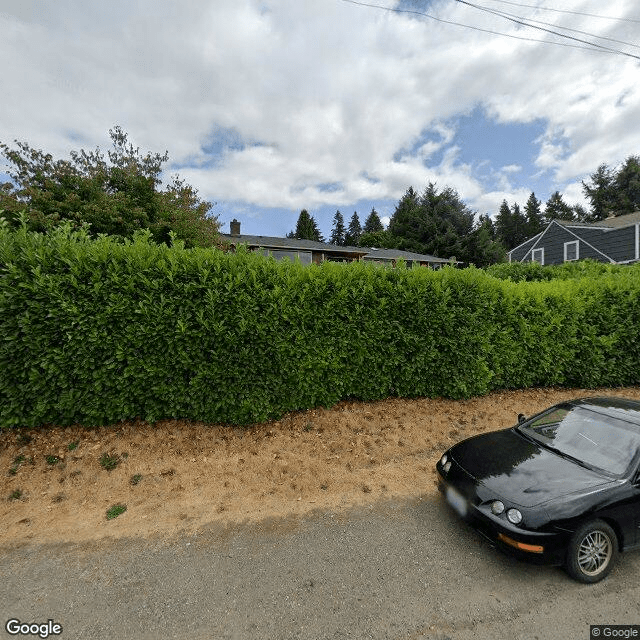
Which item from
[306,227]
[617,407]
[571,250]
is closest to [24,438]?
[617,407]

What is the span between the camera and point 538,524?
2445mm

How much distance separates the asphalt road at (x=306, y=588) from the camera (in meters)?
2.10

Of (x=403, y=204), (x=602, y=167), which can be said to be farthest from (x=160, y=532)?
(x=602, y=167)

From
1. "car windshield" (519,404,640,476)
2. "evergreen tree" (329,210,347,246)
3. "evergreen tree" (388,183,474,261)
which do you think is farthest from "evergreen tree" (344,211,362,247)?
"car windshield" (519,404,640,476)

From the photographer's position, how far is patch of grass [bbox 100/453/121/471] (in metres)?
3.72

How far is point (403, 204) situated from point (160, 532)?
45.9 m

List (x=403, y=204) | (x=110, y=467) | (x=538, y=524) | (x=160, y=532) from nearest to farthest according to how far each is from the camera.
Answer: (x=538, y=524), (x=160, y=532), (x=110, y=467), (x=403, y=204)

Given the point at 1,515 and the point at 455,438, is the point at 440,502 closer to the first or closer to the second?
the point at 455,438

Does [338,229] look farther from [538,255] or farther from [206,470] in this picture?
[206,470]

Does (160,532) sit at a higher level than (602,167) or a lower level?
lower

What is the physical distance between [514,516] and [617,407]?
2060 millimetres

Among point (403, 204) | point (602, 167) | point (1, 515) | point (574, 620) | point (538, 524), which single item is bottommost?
→ point (574, 620)

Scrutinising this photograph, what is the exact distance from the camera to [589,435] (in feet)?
10.6

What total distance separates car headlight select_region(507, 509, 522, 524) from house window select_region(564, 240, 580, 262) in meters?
26.5
